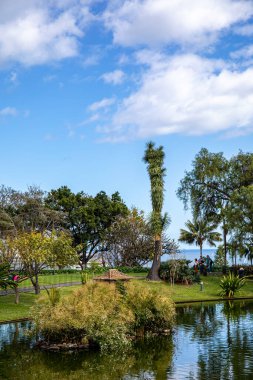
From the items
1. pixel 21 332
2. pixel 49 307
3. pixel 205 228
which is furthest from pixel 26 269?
pixel 205 228

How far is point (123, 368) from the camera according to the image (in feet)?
68.6

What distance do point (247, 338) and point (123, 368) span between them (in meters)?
→ 7.88

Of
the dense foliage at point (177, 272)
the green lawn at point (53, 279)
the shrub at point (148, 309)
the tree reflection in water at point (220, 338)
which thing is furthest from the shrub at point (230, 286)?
the shrub at point (148, 309)

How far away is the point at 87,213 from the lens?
74.4m

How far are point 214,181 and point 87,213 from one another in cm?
2171

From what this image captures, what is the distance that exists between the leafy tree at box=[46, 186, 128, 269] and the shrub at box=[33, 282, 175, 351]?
45.1m

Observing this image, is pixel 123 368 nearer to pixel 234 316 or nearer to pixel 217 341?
pixel 217 341

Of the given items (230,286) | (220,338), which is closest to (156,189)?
(230,286)

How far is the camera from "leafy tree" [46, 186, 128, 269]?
74.1 meters

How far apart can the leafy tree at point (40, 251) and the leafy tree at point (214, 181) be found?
23840mm

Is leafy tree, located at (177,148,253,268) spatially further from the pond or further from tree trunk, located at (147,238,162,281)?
the pond

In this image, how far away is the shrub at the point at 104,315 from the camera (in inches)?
976

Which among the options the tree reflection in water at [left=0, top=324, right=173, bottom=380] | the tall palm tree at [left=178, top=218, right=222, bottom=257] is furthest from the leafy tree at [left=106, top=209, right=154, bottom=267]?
the tree reflection in water at [left=0, top=324, right=173, bottom=380]

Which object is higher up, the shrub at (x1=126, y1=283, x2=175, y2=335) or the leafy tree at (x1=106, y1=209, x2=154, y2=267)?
the leafy tree at (x1=106, y1=209, x2=154, y2=267)
